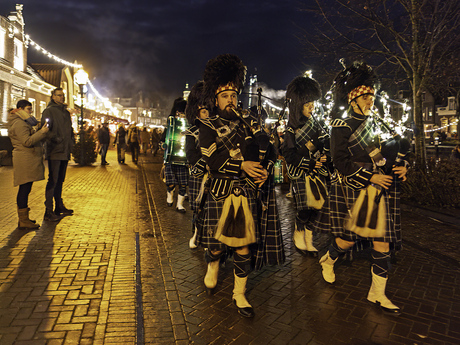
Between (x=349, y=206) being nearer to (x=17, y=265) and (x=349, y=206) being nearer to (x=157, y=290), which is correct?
(x=157, y=290)

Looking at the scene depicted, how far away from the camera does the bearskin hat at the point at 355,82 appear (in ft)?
12.7

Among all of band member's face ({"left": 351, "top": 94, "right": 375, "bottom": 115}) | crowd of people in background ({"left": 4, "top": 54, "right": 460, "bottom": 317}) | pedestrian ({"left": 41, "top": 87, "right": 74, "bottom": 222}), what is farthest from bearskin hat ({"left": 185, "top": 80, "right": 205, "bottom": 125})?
pedestrian ({"left": 41, "top": 87, "right": 74, "bottom": 222})

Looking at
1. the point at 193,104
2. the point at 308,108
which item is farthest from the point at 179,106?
the point at 308,108

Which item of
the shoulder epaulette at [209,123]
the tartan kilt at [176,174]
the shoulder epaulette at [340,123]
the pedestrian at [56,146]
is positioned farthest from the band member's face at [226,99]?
the pedestrian at [56,146]

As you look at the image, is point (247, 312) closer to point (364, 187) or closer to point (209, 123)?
point (364, 187)

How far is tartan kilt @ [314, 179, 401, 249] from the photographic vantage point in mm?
3647

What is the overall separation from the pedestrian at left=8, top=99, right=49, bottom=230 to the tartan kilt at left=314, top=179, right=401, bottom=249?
15.0 ft

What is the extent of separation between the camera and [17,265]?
4.63 m

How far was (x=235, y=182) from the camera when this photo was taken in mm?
3502

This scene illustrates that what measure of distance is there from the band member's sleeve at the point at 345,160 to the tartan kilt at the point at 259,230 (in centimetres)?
68

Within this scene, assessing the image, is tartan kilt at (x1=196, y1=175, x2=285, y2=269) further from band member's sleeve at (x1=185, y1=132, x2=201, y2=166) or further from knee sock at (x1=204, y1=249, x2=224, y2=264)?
band member's sleeve at (x1=185, y1=132, x2=201, y2=166)

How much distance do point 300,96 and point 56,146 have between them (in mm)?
4364

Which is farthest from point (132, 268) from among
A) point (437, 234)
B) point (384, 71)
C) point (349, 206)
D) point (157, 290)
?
point (384, 71)

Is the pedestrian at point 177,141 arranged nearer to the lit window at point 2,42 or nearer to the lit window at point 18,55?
the lit window at point 2,42
